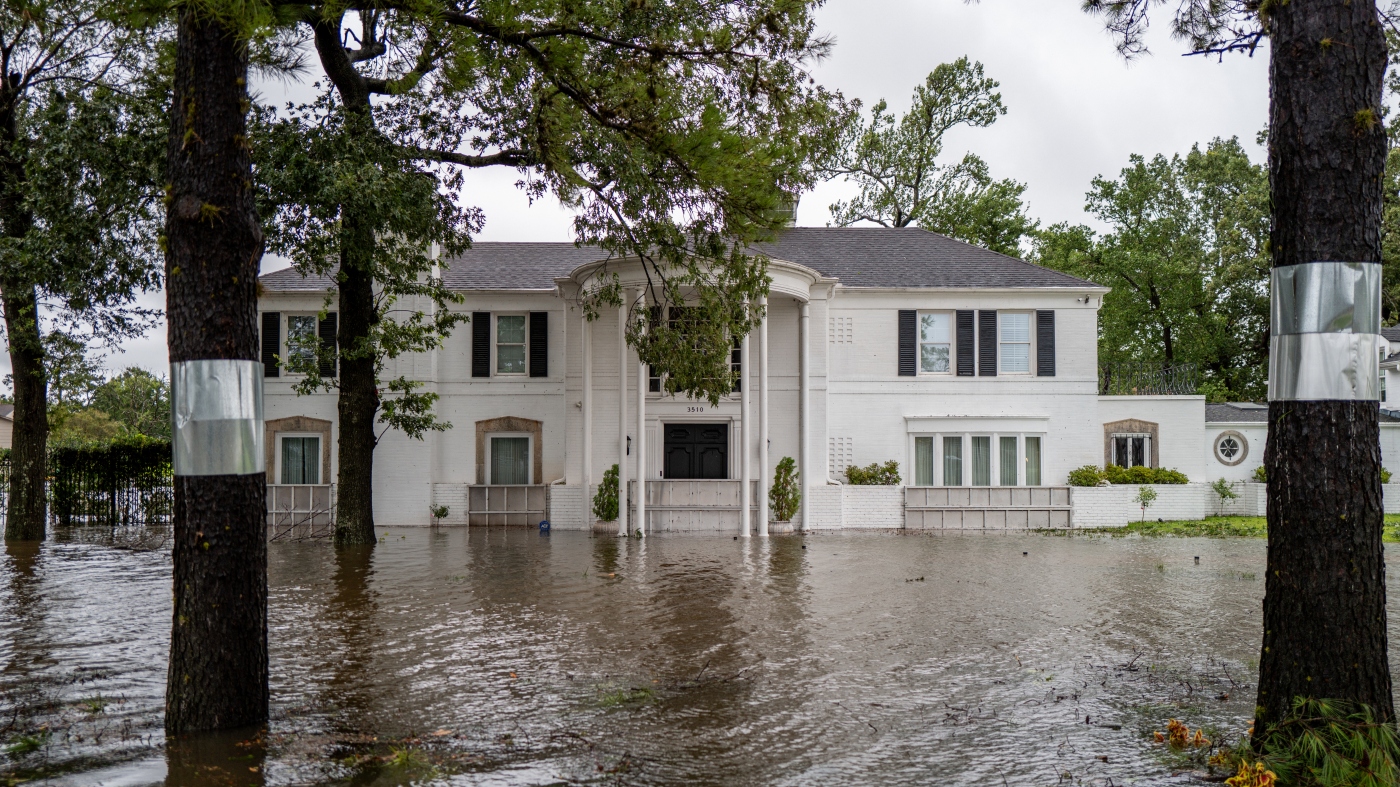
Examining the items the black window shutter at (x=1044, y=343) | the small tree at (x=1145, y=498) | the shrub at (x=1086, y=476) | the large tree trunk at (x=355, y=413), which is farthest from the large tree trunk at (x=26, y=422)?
the small tree at (x=1145, y=498)

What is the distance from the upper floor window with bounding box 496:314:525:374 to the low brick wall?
1287 centimetres

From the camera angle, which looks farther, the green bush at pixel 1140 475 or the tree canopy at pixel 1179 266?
the tree canopy at pixel 1179 266

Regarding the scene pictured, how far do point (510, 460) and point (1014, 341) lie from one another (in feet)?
39.5

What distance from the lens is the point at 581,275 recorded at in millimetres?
20359

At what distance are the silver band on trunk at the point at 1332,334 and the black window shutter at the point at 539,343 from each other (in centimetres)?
1920

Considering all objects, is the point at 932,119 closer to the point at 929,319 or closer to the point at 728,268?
the point at 929,319

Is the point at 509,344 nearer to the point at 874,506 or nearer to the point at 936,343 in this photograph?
the point at 874,506

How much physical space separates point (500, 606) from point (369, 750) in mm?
5331

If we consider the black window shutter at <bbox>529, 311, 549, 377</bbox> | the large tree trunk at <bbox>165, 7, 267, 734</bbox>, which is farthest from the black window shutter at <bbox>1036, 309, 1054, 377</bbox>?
the large tree trunk at <bbox>165, 7, 267, 734</bbox>

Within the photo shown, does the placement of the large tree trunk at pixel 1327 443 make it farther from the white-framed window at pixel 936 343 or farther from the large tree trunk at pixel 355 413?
the white-framed window at pixel 936 343

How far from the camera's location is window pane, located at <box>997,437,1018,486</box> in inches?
910

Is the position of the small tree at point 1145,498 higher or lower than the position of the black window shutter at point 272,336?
lower

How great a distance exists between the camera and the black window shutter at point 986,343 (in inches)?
914

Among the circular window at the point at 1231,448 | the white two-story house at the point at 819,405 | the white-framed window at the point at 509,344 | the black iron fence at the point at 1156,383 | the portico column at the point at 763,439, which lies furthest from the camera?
the black iron fence at the point at 1156,383
